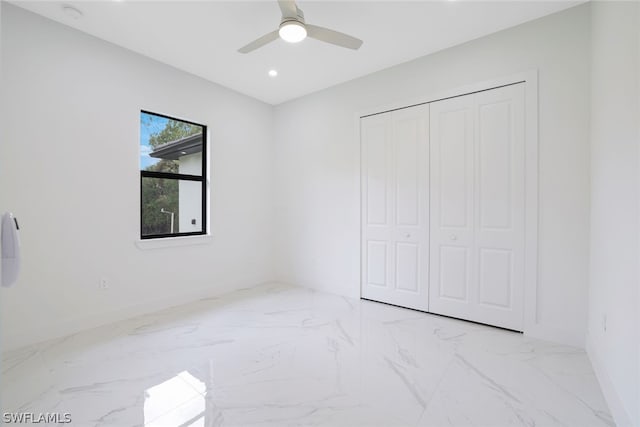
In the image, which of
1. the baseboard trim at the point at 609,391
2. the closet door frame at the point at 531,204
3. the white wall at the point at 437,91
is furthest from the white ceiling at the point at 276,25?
the baseboard trim at the point at 609,391

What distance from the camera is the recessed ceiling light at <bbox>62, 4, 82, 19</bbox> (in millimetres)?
2409

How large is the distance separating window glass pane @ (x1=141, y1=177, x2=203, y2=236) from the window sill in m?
0.14

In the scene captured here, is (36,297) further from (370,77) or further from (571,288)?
(571,288)

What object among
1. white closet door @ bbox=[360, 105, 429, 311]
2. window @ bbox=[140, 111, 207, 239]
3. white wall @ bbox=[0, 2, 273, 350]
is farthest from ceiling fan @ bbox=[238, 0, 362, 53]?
window @ bbox=[140, 111, 207, 239]

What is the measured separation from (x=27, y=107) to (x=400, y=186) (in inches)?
138

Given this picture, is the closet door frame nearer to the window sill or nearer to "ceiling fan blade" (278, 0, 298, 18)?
"ceiling fan blade" (278, 0, 298, 18)

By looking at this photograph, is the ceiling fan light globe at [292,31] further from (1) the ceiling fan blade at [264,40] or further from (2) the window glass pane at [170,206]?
(2) the window glass pane at [170,206]

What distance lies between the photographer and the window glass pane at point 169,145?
10.9 feet

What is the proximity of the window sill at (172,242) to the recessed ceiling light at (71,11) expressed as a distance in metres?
2.07

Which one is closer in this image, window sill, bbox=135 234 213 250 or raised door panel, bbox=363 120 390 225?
window sill, bbox=135 234 213 250

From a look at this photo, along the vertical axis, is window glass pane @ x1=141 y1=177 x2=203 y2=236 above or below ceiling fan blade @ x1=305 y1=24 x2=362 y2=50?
below
